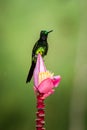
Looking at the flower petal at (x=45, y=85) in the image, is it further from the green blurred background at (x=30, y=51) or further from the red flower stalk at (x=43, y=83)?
the green blurred background at (x=30, y=51)

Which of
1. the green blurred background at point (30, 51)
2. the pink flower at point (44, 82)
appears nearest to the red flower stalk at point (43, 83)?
the pink flower at point (44, 82)

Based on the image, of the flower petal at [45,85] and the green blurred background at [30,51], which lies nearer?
the flower petal at [45,85]

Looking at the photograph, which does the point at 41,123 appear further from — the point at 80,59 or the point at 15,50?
the point at 15,50

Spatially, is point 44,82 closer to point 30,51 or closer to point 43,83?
point 43,83

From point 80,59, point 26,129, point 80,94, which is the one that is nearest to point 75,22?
point 80,59

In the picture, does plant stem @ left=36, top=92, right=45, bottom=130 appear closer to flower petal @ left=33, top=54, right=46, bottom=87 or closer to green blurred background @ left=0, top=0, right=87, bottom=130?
flower petal @ left=33, top=54, right=46, bottom=87

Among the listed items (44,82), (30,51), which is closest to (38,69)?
(44,82)

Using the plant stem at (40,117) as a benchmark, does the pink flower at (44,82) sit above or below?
above

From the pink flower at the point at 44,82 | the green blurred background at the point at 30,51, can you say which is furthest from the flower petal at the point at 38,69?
the green blurred background at the point at 30,51

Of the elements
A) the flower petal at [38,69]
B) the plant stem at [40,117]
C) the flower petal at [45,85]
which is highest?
the flower petal at [38,69]
